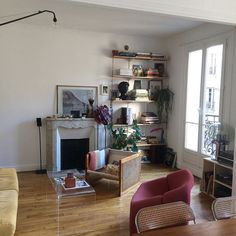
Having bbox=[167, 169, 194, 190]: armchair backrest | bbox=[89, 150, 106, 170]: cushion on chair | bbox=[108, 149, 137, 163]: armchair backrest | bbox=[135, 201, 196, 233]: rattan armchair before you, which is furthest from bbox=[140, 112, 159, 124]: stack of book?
bbox=[135, 201, 196, 233]: rattan armchair

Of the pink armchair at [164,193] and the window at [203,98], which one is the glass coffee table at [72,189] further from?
the window at [203,98]

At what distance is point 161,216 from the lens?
1853 millimetres

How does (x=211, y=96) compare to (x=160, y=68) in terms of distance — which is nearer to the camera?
(x=211, y=96)

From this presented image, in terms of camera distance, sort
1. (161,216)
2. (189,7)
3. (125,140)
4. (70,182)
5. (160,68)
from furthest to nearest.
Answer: (160,68)
(125,140)
(70,182)
(189,7)
(161,216)

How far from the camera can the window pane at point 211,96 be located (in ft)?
15.3

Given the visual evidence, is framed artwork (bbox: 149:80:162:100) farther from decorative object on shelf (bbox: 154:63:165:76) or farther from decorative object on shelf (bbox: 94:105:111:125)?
decorative object on shelf (bbox: 94:105:111:125)

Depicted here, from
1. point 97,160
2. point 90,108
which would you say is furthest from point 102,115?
point 97,160

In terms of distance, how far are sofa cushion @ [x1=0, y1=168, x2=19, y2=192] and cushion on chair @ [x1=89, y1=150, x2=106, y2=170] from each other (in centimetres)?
128

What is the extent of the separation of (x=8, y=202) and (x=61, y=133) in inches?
107

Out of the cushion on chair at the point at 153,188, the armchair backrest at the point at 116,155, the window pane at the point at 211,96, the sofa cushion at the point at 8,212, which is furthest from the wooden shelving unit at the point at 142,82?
the sofa cushion at the point at 8,212

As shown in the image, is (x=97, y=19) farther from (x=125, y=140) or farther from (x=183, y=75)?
(x=125, y=140)

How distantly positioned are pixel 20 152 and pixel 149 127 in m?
2.82

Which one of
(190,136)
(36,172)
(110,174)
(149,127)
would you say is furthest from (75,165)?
(190,136)

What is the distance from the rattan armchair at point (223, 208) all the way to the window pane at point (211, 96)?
2803mm
